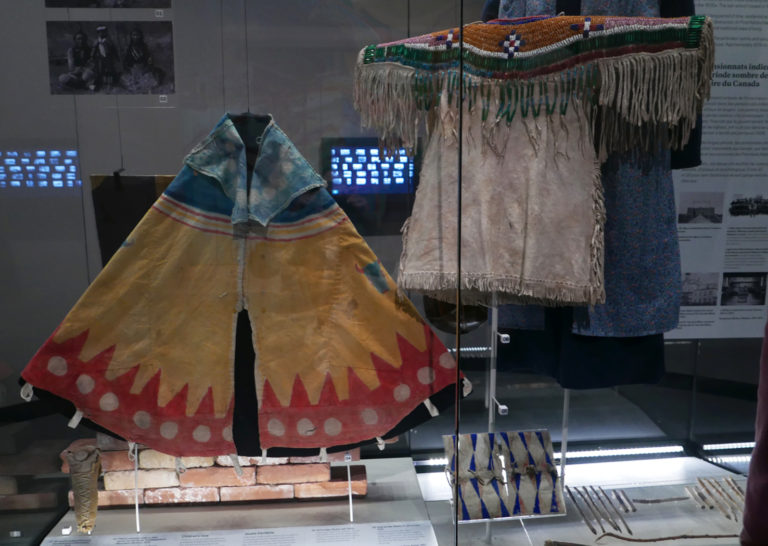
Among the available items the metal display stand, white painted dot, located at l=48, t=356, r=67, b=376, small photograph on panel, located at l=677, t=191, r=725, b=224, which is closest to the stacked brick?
white painted dot, located at l=48, t=356, r=67, b=376

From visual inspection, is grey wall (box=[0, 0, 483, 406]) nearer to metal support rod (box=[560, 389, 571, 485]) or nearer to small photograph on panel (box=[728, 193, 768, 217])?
metal support rod (box=[560, 389, 571, 485])

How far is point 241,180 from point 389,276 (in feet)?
1.36

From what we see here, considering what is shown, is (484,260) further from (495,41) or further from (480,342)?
(495,41)

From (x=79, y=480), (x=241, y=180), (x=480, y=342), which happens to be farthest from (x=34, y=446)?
(x=480, y=342)

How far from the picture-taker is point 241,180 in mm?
1413

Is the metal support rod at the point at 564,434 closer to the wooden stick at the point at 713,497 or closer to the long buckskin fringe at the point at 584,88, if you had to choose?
the wooden stick at the point at 713,497

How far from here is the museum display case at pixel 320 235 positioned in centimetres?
135

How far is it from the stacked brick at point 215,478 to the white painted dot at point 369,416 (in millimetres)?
183

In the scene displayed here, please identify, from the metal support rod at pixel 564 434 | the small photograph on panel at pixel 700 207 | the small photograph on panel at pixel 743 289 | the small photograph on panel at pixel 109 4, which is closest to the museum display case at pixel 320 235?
the small photograph on panel at pixel 109 4

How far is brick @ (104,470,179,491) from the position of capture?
158 centimetres

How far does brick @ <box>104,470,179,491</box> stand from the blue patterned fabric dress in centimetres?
105

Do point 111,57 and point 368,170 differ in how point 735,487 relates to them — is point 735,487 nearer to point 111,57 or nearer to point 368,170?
point 368,170

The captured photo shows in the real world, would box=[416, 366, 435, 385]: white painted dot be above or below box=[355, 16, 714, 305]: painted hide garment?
below

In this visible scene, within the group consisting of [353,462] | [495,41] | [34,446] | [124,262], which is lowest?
[353,462]
